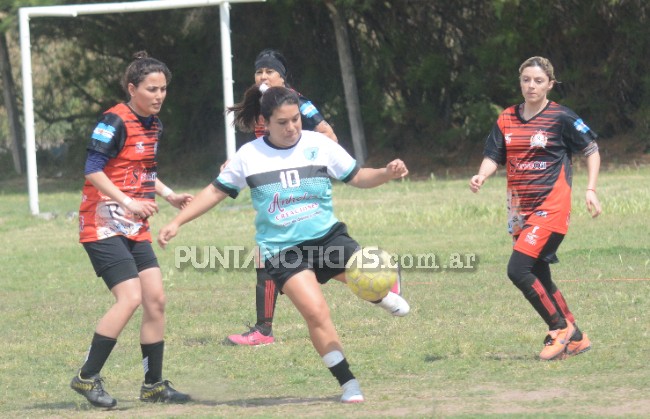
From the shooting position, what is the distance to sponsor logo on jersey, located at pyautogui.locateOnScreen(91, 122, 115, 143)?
21.6 ft

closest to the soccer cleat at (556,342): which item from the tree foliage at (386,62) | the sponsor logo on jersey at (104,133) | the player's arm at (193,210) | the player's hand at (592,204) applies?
the player's hand at (592,204)

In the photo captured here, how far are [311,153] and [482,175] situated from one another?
1508 millimetres

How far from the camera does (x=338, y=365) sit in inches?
248

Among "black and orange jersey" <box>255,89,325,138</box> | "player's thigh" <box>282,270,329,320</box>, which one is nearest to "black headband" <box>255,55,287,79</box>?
"black and orange jersey" <box>255,89,325,138</box>

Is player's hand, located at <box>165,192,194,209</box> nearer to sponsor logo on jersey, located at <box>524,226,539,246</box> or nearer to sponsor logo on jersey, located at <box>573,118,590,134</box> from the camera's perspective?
sponsor logo on jersey, located at <box>524,226,539,246</box>

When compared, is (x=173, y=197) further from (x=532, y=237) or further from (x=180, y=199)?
(x=532, y=237)

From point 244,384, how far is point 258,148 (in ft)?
5.26

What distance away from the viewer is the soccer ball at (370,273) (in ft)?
21.3

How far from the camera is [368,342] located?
322 inches

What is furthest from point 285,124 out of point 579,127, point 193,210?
point 579,127

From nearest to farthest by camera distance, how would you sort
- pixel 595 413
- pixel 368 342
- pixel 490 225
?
pixel 595 413 < pixel 368 342 < pixel 490 225

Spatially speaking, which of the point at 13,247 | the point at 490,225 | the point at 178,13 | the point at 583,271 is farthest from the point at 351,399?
the point at 178,13

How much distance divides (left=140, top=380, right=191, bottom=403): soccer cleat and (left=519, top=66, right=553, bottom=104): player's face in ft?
9.71

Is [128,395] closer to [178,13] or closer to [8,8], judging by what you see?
[8,8]
